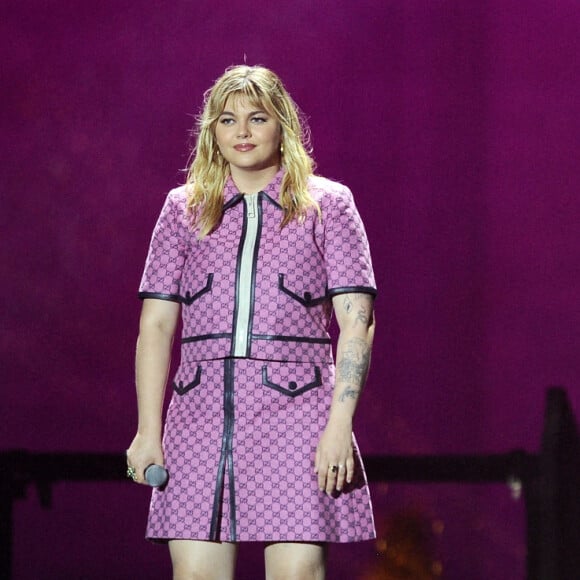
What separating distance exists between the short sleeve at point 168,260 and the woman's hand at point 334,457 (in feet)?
1.47

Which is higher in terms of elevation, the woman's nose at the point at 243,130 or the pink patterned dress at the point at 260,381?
the woman's nose at the point at 243,130

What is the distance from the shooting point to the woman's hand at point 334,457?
8.28 feet

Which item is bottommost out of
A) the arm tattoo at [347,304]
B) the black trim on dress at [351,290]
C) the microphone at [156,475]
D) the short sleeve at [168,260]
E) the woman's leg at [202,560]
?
the woman's leg at [202,560]

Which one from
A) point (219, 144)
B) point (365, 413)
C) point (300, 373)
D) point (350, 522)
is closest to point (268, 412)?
point (300, 373)

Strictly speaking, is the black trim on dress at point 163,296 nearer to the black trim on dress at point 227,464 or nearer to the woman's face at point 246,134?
the black trim on dress at point 227,464

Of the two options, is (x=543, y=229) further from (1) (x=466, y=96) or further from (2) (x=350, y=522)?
(2) (x=350, y=522)

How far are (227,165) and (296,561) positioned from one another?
84 centimetres

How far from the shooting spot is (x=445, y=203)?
14.0 ft

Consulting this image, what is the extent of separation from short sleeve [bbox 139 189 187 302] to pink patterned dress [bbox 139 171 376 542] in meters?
0.01

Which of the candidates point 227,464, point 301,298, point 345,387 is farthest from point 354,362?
point 227,464

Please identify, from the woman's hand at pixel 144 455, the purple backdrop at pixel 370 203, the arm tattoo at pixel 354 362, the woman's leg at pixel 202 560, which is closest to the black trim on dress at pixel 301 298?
the arm tattoo at pixel 354 362

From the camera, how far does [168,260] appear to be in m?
2.73

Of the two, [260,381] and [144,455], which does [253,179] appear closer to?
[260,381]

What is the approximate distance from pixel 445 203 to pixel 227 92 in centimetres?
166
